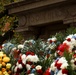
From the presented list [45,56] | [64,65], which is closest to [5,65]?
[45,56]

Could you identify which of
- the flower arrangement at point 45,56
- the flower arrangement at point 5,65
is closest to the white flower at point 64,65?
the flower arrangement at point 45,56

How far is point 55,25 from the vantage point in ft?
32.1

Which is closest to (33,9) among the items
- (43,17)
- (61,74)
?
(43,17)

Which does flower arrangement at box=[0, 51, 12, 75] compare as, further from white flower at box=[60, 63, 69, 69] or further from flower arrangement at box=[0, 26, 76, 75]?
white flower at box=[60, 63, 69, 69]

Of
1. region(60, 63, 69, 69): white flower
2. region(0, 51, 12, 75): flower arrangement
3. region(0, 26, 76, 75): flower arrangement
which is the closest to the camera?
region(60, 63, 69, 69): white flower

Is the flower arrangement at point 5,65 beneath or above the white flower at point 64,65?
above

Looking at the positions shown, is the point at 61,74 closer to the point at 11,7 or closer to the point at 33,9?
the point at 33,9

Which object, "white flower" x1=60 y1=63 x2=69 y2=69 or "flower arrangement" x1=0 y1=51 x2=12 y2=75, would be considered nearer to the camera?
"white flower" x1=60 y1=63 x2=69 y2=69

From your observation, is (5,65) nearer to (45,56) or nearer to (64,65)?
(45,56)

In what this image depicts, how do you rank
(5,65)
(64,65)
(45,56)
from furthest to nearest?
(5,65) → (45,56) → (64,65)

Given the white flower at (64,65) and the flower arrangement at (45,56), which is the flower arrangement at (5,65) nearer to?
the flower arrangement at (45,56)

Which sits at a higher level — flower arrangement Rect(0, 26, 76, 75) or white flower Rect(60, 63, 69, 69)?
flower arrangement Rect(0, 26, 76, 75)

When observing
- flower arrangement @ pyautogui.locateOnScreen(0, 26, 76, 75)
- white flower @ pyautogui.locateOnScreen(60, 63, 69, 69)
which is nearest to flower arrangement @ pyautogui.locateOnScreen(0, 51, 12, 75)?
flower arrangement @ pyautogui.locateOnScreen(0, 26, 76, 75)

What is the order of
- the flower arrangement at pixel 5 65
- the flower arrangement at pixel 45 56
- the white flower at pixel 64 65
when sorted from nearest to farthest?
the white flower at pixel 64 65
the flower arrangement at pixel 45 56
the flower arrangement at pixel 5 65
